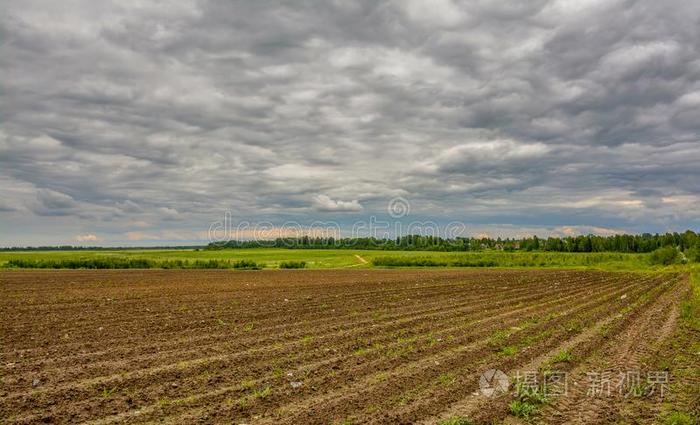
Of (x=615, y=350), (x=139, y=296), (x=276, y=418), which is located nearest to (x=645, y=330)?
(x=615, y=350)

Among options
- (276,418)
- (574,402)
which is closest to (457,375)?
(574,402)

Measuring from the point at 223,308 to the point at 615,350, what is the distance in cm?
1838

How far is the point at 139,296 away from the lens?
3306 centimetres

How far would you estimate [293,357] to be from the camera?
1380 cm

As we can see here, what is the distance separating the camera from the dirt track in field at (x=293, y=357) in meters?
9.48

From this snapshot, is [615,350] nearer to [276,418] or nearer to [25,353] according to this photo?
[276,418]

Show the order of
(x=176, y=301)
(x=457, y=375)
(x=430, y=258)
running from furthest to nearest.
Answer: (x=430, y=258), (x=176, y=301), (x=457, y=375)

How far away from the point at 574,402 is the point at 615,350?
6090 millimetres

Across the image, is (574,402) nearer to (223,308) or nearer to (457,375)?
(457,375)

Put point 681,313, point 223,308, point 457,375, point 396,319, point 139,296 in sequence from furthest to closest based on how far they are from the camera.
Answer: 1. point 139,296
2. point 223,308
3. point 681,313
4. point 396,319
5. point 457,375

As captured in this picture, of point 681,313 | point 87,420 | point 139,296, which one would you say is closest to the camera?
point 87,420

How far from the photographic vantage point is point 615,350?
15.0 meters

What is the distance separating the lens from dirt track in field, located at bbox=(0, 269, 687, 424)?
9.48 m

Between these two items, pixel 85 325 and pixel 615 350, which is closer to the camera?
pixel 615 350
